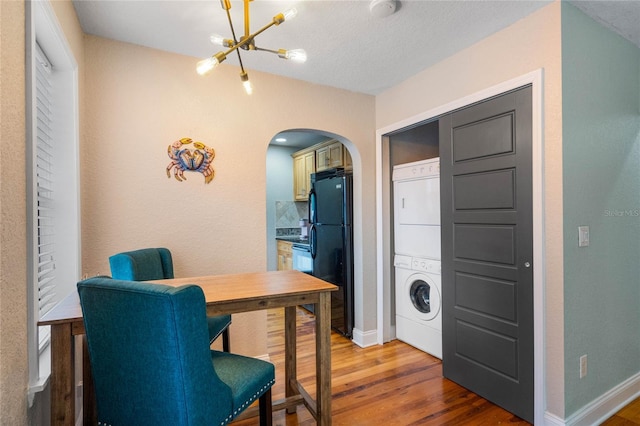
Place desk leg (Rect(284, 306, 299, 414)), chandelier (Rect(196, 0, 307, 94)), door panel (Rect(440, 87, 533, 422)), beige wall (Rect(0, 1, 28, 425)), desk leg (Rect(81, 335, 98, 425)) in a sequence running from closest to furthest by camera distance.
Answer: beige wall (Rect(0, 1, 28, 425)), chandelier (Rect(196, 0, 307, 94)), desk leg (Rect(81, 335, 98, 425)), door panel (Rect(440, 87, 533, 422)), desk leg (Rect(284, 306, 299, 414))

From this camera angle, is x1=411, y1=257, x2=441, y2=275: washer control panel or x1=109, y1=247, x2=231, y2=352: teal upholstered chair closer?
x1=109, y1=247, x2=231, y2=352: teal upholstered chair

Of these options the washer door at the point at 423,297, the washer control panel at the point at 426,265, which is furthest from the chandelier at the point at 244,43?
the washer door at the point at 423,297

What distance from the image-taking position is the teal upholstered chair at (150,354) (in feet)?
3.49

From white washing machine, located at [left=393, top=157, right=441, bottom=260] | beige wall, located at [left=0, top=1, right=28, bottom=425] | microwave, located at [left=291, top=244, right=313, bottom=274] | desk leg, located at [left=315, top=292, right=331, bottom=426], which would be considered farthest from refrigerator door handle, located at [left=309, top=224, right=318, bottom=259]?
beige wall, located at [left=0, top=1, right=28, bottom=425]

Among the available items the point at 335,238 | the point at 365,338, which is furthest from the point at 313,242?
the point at 365,338

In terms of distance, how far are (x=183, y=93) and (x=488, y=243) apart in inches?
95.5

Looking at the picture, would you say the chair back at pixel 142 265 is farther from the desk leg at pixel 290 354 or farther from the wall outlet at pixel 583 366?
the wall outlet at pixel 583 366

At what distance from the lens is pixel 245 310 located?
4.85ft

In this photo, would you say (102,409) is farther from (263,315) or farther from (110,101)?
(110,101)

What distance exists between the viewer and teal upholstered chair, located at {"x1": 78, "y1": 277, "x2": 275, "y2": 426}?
1.06 metres

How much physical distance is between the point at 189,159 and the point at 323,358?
1.71 meters

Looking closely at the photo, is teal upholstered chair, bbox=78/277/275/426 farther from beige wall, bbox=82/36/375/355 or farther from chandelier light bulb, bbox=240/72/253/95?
beige wall, bbox=82/36/375/355

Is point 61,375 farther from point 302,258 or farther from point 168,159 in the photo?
point 302,258

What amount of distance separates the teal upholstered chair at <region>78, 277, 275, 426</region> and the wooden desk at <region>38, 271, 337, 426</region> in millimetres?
156
